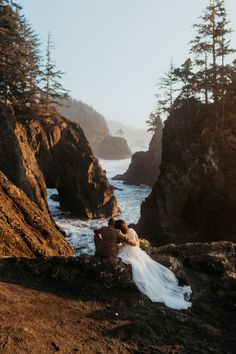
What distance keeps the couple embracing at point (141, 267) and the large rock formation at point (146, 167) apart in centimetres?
4960

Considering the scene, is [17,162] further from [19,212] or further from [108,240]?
Result: [108,240]

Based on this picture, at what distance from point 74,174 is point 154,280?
1092 inches

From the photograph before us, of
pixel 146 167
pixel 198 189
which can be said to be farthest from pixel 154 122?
pixel 198 189

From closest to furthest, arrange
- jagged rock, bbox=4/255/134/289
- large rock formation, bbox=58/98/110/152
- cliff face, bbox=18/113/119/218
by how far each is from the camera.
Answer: jagged rock, bbox=4/255/134/289, cliff face, bbox=18/113/119/218, large rock formation, bbox=58/98/110/152

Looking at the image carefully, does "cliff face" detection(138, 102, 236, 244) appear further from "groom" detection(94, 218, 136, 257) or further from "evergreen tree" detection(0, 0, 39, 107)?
"groom" detection(94, 218, 136, 257)

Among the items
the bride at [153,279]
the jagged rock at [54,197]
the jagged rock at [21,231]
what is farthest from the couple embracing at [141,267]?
the jagged rock at [54,197]

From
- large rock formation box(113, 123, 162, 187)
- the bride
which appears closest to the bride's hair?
the bride

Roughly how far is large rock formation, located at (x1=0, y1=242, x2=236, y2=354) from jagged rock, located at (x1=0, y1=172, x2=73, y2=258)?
2.26m

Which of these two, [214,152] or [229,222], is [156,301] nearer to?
[229,222]

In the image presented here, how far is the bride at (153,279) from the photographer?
8.76 metres

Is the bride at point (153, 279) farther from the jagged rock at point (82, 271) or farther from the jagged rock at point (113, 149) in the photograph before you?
the jagged rock at point (113, 149)

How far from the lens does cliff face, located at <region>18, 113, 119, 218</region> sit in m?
35.5

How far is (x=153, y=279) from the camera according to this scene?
934 centimetres

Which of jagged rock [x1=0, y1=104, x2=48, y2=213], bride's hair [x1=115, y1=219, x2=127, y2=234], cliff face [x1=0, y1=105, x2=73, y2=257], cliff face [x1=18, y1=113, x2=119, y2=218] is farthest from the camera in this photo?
cliff face [x1=18, y1=113, x2=119, y2=218]
